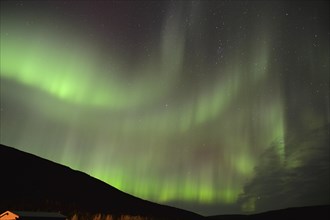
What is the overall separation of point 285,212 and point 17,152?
14148cm

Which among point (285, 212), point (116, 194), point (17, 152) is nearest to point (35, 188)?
point (17, 152)

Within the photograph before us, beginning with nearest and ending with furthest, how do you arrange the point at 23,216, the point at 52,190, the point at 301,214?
the point at 23,216, the point at 52,190, the point at 301,214

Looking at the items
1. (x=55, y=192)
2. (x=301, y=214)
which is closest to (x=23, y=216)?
(x=55, y=192)

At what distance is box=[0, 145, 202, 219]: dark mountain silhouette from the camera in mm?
68062

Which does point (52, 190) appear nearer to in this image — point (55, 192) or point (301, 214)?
point (55, 192)

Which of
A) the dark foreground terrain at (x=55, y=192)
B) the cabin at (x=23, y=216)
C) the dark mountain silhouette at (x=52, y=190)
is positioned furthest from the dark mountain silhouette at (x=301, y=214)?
the cabin at (x=23, y=216)

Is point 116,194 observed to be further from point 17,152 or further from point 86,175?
point 17,152

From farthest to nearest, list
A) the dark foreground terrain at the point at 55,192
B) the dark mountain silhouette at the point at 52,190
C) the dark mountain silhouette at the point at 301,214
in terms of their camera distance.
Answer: the dark mountain silhouette at the point at 301,214 < the dark mountain silhouette at the point at 52,190 < the dark foreground terrain at the point at 55,192

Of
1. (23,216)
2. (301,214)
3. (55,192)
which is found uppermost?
(301,214)

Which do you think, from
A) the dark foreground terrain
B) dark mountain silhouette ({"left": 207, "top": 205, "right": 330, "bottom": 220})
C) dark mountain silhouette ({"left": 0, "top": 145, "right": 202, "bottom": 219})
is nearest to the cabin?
the dark foreground terrain

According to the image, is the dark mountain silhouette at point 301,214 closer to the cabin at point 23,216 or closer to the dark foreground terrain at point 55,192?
the dark foreground terrain at point 55,192

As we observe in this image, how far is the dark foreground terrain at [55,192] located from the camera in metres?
67.5

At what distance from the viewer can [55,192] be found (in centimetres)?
8531

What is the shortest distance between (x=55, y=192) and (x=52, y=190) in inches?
63.3
